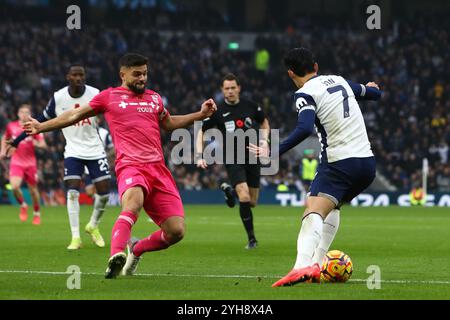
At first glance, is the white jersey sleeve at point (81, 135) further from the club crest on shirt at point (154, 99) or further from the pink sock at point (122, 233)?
the pink sock at point (122, 233)

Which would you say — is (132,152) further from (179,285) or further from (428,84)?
(428,84)

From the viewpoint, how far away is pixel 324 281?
1050cm

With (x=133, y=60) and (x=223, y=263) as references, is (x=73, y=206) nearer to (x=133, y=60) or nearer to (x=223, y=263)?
(x=223, y=263)

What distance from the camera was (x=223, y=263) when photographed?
1314 centimetres

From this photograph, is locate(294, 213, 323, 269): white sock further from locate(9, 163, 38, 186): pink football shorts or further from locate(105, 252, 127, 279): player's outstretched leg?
locate(9, 163, 38, 186): pink football shorts

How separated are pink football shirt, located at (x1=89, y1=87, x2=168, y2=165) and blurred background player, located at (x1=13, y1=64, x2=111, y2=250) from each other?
16.5 ft

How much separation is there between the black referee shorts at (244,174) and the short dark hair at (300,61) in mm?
6480

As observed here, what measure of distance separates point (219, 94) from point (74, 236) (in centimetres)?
2898

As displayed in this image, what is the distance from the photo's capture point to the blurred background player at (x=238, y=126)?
16625 millimetres

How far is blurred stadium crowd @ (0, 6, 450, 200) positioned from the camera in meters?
40.5

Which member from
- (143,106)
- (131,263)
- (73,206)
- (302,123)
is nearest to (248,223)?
(73,206)

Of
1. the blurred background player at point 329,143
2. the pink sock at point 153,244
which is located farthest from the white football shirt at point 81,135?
the blurred background player at point 329,143

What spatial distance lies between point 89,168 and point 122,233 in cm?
627

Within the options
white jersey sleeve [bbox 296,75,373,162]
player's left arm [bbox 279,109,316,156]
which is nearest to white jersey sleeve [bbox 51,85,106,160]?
white jersey sleeve [bbox 296,75,373,162]
